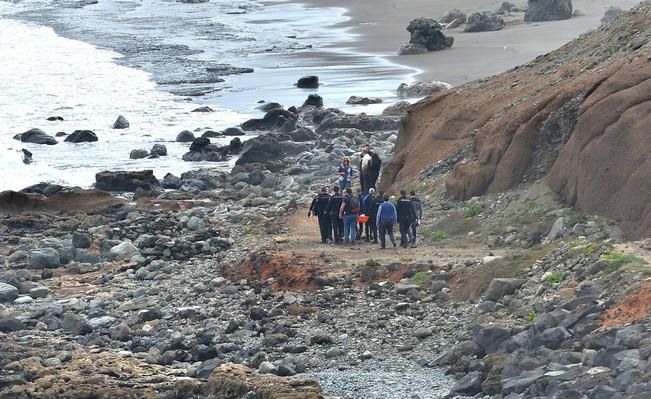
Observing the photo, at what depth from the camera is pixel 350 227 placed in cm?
2511

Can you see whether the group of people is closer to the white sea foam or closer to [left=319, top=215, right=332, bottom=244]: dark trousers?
[left=319, top=215, right=332, bottom=244]: dark trousers

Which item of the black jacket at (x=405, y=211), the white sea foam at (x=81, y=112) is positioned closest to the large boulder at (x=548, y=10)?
the white sea foam at (x=81, y=112)

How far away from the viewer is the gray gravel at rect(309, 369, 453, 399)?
54.9ft

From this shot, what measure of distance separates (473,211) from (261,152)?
12928 millimetres

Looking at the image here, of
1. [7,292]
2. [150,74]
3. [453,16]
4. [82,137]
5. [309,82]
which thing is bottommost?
[150,74]

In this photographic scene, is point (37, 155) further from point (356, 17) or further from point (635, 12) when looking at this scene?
point (356, 17)

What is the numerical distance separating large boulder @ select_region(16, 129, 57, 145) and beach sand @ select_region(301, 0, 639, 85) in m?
12.9

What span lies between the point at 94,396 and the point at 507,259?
6.71 metres

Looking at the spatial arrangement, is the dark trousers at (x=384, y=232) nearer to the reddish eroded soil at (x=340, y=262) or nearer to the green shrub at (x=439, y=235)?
the reddish eroded soil at (x=340, y=262)

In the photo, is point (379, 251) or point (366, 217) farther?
point (366, 217)

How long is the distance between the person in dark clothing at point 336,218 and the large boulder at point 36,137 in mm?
20573

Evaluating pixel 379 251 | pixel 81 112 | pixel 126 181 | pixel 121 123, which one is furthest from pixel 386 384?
pixel 81 112

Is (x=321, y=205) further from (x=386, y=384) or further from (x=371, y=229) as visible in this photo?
(x=386, y=384)

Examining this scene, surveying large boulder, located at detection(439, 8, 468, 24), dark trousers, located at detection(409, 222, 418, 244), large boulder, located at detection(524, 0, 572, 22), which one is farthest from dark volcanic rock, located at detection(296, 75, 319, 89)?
dark trousers, located at detection(409, 222, 418, 244)
